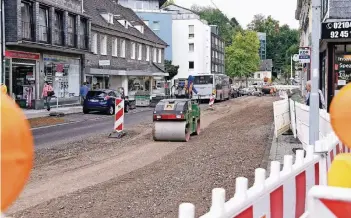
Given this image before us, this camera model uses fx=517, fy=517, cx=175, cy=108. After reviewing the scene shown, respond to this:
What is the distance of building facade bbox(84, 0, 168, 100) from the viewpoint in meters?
40.8

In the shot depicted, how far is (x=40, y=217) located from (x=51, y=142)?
9280mm

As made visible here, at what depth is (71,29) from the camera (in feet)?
117

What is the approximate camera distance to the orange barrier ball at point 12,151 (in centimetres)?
127

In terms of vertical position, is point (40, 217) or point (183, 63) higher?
point (183, 63)

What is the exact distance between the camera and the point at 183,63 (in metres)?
79.9

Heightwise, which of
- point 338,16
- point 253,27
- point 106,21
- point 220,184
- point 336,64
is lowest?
point 220,184

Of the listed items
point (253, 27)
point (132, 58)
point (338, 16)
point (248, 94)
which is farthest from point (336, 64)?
point (253, 27)

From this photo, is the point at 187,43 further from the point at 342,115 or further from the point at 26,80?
the point at 342,115

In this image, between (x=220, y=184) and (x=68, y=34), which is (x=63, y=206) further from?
(x=68, y=34)

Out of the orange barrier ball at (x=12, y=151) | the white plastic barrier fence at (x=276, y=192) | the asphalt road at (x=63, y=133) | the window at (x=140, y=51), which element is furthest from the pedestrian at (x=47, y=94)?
the orange barrier ball at (x=12, y=151)

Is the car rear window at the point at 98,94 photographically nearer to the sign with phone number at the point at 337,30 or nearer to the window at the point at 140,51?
the sign with phone number at the point at 337,30

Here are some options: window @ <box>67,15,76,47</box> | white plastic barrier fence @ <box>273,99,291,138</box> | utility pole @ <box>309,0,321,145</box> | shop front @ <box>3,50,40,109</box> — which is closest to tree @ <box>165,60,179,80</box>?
window @ <box>67,15,76,47</box>

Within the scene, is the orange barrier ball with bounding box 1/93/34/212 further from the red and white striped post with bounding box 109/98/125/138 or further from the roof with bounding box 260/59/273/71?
the roof with bounding box 260/59/273/71

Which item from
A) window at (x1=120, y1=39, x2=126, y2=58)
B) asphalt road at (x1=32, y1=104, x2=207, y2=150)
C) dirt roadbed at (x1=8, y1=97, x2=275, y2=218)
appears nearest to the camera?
dirt roadbed at (x1=8, y1=97, x2=275, y2=218)
